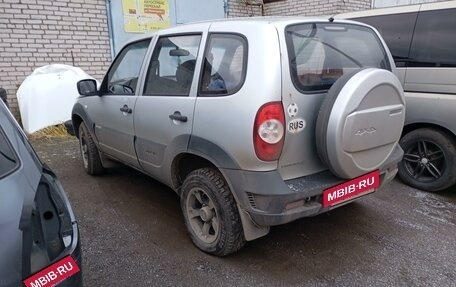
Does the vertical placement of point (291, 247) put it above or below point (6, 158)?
below

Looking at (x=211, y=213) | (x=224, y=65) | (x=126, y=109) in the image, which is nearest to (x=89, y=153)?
(x=126, y=109)

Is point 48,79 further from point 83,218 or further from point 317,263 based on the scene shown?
point 317,263

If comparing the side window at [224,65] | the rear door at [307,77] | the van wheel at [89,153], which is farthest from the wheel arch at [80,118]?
the rear door at [307,77]

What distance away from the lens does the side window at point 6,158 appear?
1477 millimetres

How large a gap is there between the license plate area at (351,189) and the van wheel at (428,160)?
145 cm

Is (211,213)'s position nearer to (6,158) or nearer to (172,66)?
(172,66)

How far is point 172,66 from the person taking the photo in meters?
2.93

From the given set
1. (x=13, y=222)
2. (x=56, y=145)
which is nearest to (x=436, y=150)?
(x=13, y=222)

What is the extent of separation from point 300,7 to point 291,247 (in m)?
7.35

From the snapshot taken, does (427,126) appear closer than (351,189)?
No

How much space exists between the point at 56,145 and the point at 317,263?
15.7ft

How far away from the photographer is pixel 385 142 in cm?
248

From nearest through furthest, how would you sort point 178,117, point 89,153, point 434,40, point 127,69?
point 178,117 < point 127,69 < point 434,40 < point 89,153

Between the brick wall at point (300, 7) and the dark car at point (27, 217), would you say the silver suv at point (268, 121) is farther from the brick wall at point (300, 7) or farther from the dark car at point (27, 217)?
the brick wall at point (300, 7)
